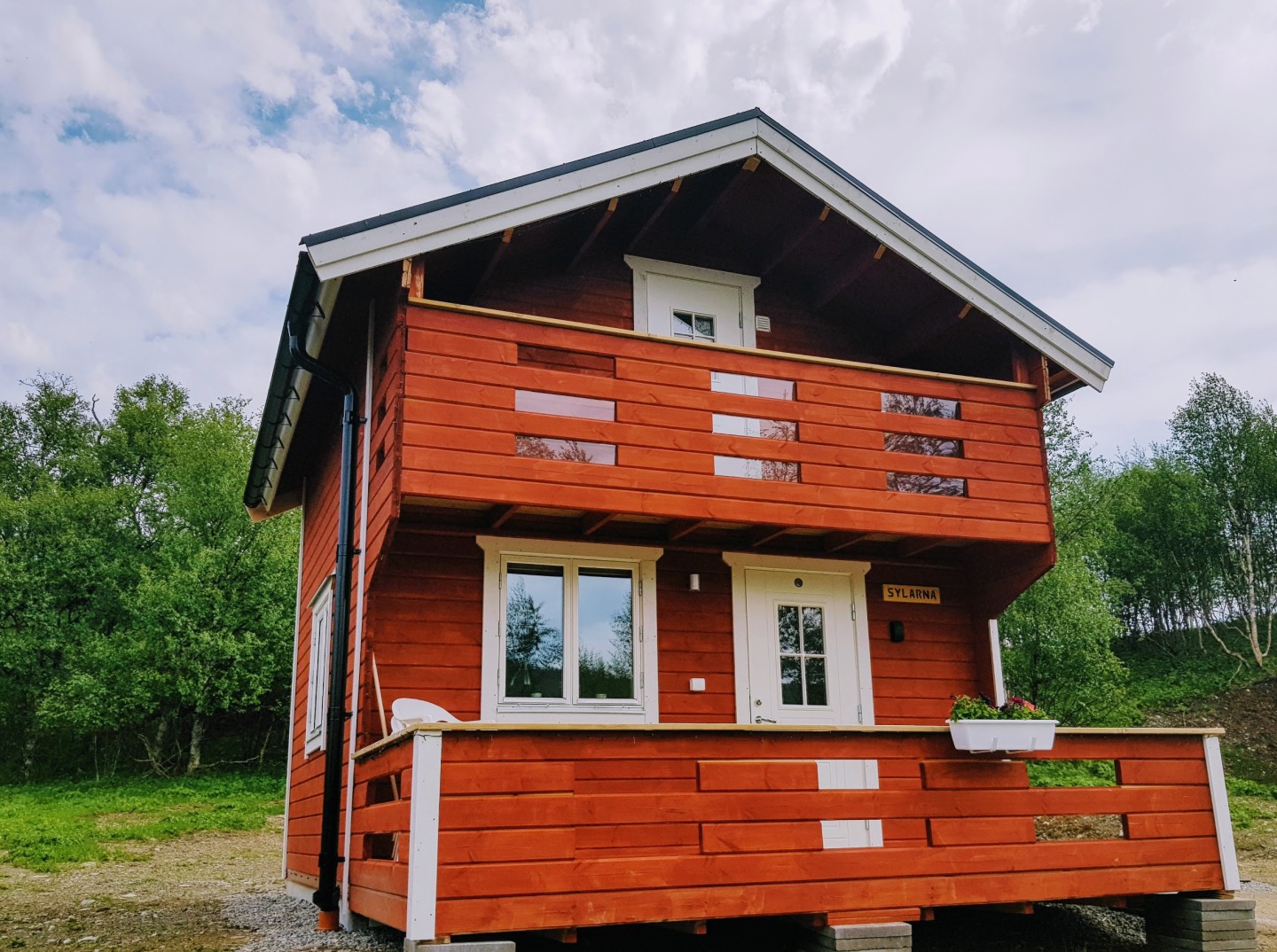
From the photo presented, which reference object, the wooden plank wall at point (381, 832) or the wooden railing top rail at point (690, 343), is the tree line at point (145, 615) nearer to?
the wooden plank wall at point (381, 832)

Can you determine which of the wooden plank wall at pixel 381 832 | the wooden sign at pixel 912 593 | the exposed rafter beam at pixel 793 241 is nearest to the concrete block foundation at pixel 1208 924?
the wooden sign at pixel 912 593

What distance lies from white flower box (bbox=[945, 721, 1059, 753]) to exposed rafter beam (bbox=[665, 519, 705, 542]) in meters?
2.48

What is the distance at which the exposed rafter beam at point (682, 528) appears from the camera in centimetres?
842

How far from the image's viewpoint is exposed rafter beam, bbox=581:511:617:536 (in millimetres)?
8148

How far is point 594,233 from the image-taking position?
28.9 ft

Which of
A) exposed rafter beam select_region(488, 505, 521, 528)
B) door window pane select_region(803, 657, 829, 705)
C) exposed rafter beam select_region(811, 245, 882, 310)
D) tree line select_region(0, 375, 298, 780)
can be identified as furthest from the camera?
tree line select_region(0, 375, 298, 780)

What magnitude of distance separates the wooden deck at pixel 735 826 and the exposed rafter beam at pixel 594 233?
4.21 meters

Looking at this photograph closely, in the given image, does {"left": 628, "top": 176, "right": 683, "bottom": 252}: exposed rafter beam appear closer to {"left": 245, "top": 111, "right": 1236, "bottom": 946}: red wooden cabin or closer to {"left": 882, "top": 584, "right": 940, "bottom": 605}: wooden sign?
{"left": 245, "top": 111, "right": 1236, "bottom": 946}: red wooden cabin

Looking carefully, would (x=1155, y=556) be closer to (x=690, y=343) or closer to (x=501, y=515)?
(x=690, y=343)

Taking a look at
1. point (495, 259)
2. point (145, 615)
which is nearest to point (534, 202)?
point (495, 259)

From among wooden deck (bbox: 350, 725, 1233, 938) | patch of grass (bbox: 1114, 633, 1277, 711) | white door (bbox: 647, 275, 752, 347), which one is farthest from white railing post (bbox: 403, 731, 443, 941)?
patch of grass (bbox: 1114, 633, 1277, 711)

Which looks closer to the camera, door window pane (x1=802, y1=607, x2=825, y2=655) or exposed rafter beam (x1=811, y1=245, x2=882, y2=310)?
door window pane (x1=802, y1=607, x2=825, y2=655)

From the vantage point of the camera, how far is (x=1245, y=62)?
47.6 ft

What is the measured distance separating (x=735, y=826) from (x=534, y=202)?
15.3 ft
